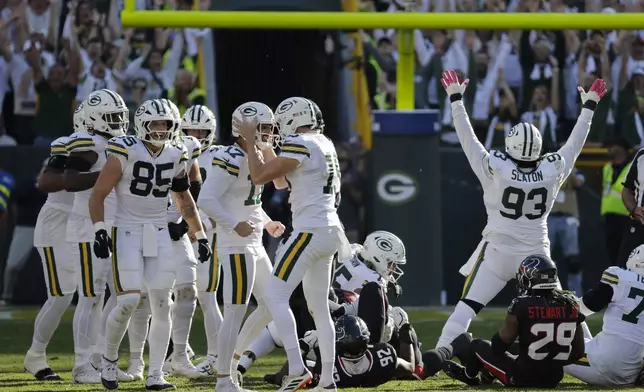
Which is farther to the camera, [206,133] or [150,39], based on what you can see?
[150,39]

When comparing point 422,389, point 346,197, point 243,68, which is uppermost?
point 243,68

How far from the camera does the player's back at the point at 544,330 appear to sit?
8.07 m

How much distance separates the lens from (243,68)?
14289 millimetres

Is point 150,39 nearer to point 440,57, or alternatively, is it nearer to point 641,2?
point 440,57

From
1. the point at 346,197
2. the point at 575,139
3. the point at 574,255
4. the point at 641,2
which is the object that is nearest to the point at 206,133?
the point at 575,139

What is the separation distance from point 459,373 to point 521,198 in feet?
3.74

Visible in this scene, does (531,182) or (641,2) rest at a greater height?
(641,2)

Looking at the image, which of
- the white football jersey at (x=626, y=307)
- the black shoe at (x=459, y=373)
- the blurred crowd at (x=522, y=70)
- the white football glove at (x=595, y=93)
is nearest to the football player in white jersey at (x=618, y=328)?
the white football jersey at (x=626, y=307)

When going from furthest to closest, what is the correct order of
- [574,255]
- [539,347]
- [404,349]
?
1. [574,255]
2. [404,349]
3. [539,347]

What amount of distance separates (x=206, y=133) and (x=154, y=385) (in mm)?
1846

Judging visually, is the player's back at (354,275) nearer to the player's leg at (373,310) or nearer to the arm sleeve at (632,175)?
the player's leg at (373,310)

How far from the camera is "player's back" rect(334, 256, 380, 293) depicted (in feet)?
29.0

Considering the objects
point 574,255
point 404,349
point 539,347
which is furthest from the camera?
point 574,255

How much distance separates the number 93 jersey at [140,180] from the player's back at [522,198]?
204 centimetres
